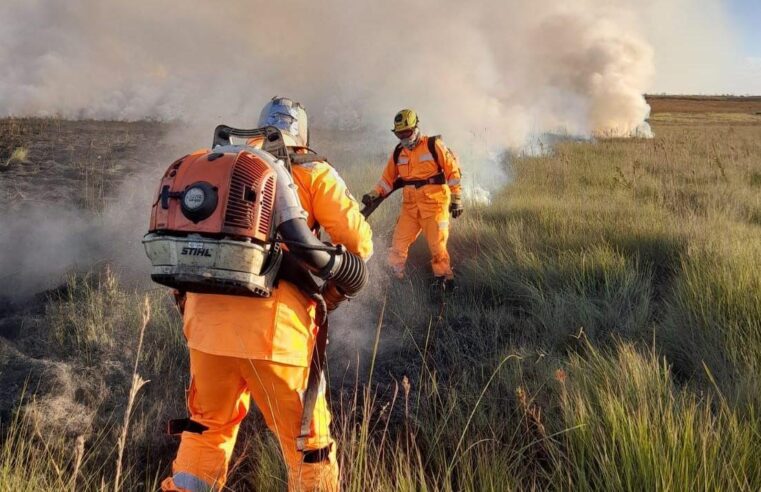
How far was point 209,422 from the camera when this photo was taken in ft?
6.83

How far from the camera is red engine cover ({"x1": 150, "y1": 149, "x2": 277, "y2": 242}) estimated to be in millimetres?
1735

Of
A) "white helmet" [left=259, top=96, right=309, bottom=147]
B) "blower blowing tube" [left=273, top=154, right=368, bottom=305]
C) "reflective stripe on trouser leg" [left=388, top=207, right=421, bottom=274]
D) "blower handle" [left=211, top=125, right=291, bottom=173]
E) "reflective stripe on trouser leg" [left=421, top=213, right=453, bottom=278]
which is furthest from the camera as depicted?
"reflective stripe on trouser leg" [left=388, top=207, right=421, bottom=274]

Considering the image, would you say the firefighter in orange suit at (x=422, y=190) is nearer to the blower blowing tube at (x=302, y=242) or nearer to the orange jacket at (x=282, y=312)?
the orange jacket at (x=282, y=312)

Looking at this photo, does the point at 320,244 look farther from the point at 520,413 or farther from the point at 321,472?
the point at 520,413

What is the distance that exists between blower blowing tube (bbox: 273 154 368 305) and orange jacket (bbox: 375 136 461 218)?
3646mm

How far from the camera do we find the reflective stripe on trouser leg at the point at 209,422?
1.99 m

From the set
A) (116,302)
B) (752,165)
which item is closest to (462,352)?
(116,302)

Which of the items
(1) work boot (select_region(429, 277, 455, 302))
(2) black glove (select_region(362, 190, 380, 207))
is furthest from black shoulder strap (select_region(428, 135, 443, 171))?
(1) work boot (select_region(429, 277, 455, 302))

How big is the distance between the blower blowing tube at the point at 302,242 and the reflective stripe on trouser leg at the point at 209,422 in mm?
550

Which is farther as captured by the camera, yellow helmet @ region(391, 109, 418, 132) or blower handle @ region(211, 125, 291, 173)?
yellow helmet @ region(391, 109, 418, 132)

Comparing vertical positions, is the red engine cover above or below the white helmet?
below

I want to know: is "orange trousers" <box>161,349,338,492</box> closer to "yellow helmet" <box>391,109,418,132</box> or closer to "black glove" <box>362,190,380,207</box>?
"black glove" <box>362,190,380,207</box>

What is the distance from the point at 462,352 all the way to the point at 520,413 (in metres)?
1.08

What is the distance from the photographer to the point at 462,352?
139 inches
